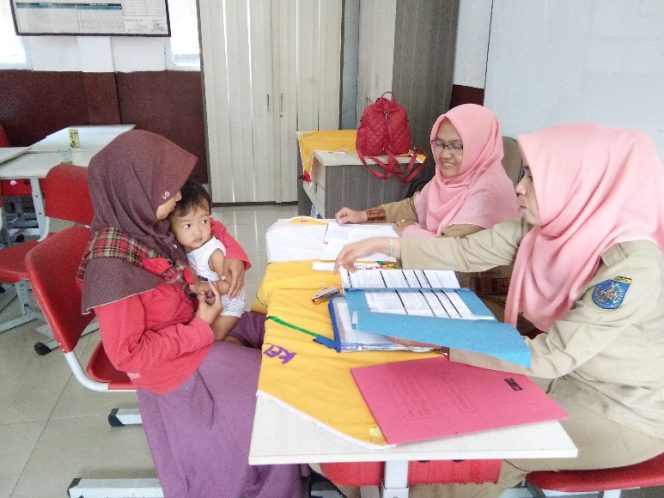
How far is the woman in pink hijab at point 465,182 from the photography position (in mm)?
1811

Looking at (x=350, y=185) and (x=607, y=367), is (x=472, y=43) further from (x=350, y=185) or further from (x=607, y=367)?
(x=607, y=367)

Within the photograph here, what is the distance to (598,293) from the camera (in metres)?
1.02

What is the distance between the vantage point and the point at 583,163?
112cm

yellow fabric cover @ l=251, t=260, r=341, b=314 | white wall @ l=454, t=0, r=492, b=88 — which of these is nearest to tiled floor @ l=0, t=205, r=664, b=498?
yellow fabric cover @ l=251, t=260, r=341, b=314

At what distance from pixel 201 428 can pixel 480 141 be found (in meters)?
1.36

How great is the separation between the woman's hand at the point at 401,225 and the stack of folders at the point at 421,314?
595 mm

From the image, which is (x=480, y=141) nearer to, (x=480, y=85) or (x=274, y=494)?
(x=480, y=85)

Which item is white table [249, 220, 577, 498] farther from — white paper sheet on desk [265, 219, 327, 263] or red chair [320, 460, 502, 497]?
white paper sheet on desk [265, 219, 327, 263]

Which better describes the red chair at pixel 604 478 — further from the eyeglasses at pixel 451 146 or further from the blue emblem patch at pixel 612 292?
the eyeglasses at pixel 451 146

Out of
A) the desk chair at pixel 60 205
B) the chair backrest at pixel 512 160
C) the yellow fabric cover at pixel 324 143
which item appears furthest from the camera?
the yellow fabric cover at pixel 324 143

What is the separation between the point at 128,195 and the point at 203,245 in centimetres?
38

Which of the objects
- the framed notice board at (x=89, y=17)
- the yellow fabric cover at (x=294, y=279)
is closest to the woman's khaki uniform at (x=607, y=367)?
the yellow fabric cover at (x=294, y=279)

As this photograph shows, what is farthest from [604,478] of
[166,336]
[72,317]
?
[72,317]

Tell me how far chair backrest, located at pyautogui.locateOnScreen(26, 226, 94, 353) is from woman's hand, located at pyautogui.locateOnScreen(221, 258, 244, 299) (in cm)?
40
